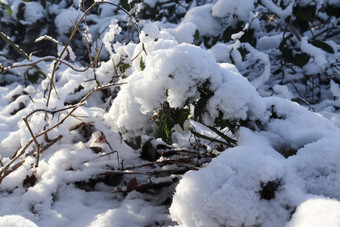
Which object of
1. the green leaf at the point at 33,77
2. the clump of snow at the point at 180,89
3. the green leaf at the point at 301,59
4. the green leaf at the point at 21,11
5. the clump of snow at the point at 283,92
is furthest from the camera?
the green leaf at the point at 21,11

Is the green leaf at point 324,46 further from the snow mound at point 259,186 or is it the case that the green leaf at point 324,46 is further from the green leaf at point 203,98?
the green leaf at point 203,98

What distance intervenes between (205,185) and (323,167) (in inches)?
10.7

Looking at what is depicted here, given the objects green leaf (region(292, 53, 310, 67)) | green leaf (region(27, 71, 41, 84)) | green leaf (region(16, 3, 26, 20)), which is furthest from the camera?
green leaf (region(16, 3, 26, 20))

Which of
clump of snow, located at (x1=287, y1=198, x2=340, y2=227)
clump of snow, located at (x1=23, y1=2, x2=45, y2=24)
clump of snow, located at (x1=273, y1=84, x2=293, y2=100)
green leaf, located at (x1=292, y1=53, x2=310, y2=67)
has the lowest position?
clump of snow, located at (x1=273, y1=84, x2=293, y2=100)

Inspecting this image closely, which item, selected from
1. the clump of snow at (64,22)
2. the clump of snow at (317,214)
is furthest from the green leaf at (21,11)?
the clump of snow at (317,214)

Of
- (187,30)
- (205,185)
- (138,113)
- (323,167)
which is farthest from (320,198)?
(187,30)

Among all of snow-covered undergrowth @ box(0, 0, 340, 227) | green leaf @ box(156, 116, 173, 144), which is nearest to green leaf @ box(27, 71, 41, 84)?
snow-covered undergrowth @ box(0, 0, 340, 227)

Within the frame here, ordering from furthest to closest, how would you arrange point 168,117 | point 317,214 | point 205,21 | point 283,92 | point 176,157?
point 205,21 < point 283,92 < point 176,157 < point 168,117 < point 317,214

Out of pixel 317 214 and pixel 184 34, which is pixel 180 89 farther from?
pixel 184 34

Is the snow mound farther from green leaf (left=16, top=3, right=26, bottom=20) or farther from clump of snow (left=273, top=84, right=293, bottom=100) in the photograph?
green leaf (left=16, top=3, right=26, bottom=20)

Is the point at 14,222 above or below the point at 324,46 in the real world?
above

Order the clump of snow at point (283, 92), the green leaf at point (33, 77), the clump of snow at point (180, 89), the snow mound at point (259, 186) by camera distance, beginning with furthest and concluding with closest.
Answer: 1. the green leaf at point (33, 77)
2. the clump of snow at point (283, 92)
3. the clump of snow at point (180, 89)
4. the snow mound at point (259, 186)

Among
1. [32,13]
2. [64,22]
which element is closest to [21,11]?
[32,13]

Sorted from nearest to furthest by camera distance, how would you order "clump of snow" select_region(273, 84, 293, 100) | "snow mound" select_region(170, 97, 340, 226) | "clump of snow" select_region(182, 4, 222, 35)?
1. "snow mound" select_region(170, 97, 340, 226)
2. "clump of snow" select_region(273, 84, 293, 100)
3. "clump of snow" select_region(182, 4, 222, 35)
